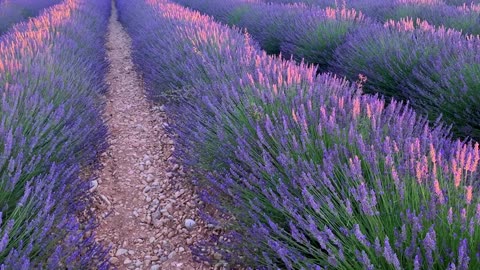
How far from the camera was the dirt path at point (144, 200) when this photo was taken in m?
2.36

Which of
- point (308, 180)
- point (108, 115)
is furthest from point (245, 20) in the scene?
point (308, 180)

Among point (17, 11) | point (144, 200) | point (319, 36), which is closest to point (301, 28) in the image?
point (319, 36)

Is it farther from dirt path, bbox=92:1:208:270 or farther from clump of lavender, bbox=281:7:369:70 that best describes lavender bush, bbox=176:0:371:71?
dirt path, bbox=92:1:208:270

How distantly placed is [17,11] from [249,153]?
30.8ft

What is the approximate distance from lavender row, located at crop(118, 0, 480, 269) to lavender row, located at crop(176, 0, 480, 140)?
88 centimetres

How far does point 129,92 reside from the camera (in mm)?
5352

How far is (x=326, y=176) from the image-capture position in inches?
64.5

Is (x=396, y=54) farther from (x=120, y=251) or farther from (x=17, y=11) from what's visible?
(x=17, y=11)

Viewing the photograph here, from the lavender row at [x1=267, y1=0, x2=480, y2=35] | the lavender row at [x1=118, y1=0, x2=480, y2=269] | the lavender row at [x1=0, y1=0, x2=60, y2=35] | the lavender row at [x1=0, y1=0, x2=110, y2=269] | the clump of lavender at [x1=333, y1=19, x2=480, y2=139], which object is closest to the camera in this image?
the lavender row at [x1=118, y1=0, x2=480, y2=269]

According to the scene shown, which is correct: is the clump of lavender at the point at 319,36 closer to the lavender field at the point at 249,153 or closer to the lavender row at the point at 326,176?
the lavender field at the point at 249,153

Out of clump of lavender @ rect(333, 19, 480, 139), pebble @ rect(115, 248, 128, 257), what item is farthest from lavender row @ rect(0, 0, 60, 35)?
pebble @ rect(115, 248, 128, 257)

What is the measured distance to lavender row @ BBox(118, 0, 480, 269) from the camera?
1.35 meters

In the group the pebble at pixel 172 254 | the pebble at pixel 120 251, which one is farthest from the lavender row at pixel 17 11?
the pebble at pixel 172 254

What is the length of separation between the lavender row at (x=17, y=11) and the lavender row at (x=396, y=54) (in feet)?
16.5
